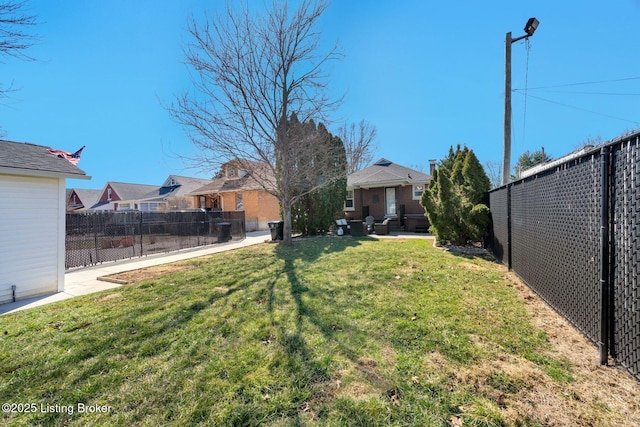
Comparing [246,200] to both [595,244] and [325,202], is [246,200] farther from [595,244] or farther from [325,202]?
[595,244]

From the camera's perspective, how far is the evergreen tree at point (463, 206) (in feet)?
26.7

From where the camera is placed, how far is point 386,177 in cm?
1680

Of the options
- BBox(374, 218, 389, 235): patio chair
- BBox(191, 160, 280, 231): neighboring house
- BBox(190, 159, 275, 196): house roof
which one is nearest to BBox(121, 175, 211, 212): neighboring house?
BBox(190, 159, 275, 196): house roof

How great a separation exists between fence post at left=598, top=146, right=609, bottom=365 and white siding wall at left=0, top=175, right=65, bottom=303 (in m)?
9.06

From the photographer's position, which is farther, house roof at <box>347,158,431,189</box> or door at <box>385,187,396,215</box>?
door at <box>385,187,396,215</box>

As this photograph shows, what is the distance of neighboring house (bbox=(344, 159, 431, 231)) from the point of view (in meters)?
16.0

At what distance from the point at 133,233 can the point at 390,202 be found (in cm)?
1428

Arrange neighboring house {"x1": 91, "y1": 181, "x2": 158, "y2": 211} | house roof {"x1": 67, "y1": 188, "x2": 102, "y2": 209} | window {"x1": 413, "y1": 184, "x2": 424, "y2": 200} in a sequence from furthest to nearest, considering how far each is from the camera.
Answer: house roof {"x1": 67, "y1": 188, "x2": 102, "y2": 209}, neighboring house {"x1": 91, "y1": 181, "x2": 158, "y2": 211}, window {"x1": 413, "y1": 184, "x2": 424, "y2": 200}

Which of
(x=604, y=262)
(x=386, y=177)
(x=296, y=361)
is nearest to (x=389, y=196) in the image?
(x=386, y=177)

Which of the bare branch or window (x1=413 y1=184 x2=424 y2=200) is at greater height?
the bare branch

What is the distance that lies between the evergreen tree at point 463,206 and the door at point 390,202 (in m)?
8.14

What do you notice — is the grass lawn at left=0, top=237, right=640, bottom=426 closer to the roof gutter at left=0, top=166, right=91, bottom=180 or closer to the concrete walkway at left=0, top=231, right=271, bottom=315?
the concrete walkway at left=0, top=231, right=271, bottom=315

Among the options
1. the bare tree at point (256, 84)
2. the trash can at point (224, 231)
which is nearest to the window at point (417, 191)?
the bare tree at point (256, 84)

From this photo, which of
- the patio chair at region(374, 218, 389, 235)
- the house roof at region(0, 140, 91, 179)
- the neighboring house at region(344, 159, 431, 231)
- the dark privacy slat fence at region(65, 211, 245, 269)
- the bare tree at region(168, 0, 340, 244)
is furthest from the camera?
the neighboring house at region(344, 159, 431, 231)
